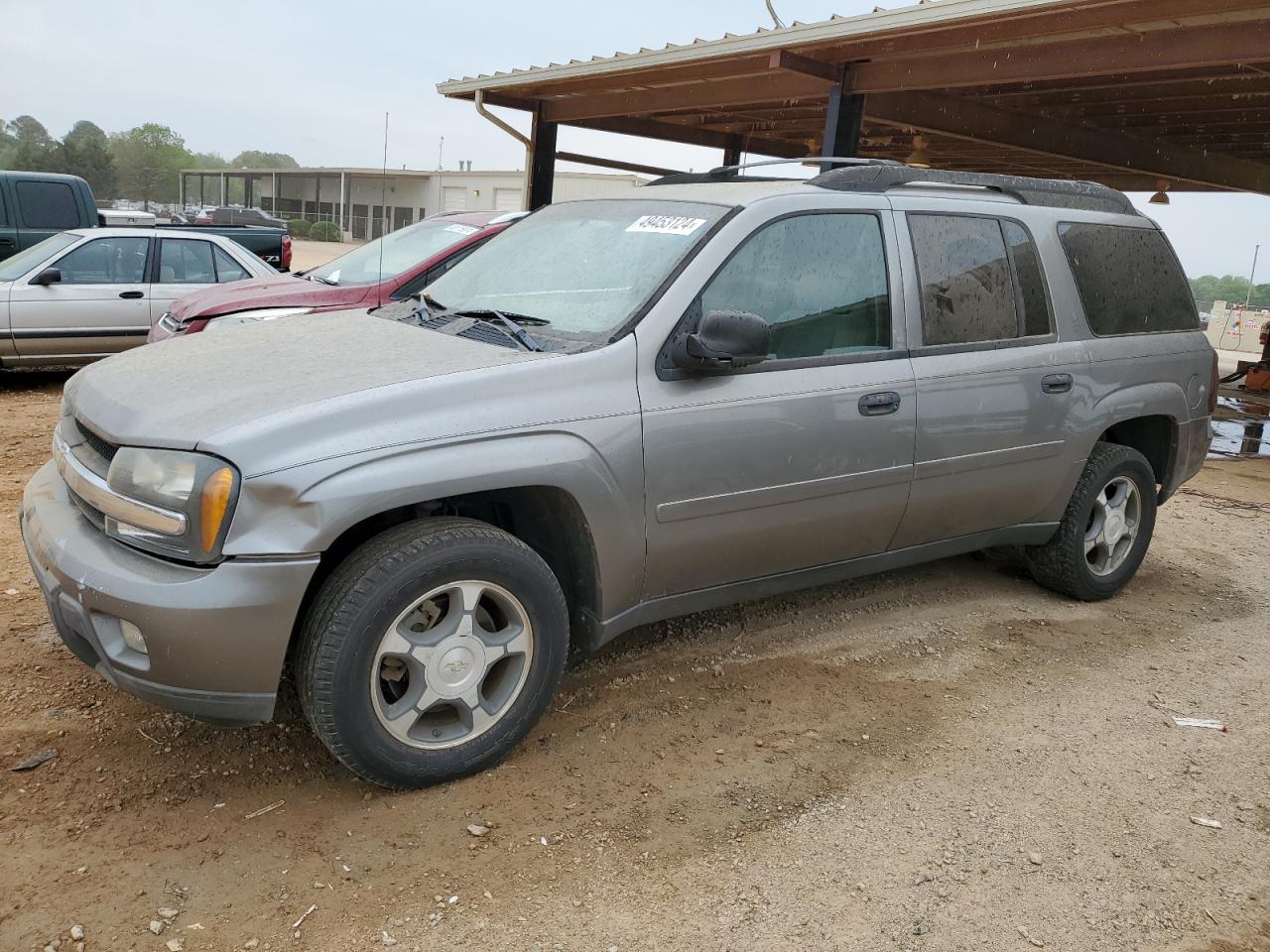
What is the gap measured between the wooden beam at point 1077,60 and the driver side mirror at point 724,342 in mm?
5270

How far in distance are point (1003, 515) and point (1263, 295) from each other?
127 ft

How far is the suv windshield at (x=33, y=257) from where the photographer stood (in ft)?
30.2

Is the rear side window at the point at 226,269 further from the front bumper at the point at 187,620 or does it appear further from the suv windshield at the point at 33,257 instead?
the front bumper at the point at 187,620

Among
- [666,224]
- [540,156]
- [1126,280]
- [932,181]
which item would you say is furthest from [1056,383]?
[540,156]

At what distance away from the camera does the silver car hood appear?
2.80 metres

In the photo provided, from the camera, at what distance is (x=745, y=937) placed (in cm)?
254

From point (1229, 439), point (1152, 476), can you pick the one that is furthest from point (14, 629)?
point (1229, 439)

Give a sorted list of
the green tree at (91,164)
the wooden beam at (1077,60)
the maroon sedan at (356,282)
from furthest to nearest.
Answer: the green tree at (91,164)
the maroon sedan at (356,282)
the wooden beam at (1077,60)

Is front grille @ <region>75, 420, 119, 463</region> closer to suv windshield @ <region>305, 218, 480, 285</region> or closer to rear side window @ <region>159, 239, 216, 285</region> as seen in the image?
suv windshield @ <region>305, 218, 480, 285</region>

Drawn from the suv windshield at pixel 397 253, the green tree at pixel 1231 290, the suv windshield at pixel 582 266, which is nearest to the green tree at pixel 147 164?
the green tree at pixel 1231 290

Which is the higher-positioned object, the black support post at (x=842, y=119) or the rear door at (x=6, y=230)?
the black support post at (x=842, y=119)

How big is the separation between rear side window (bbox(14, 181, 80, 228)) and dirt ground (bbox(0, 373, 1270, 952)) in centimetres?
866

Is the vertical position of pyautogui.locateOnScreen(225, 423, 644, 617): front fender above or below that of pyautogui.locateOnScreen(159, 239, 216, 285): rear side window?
below

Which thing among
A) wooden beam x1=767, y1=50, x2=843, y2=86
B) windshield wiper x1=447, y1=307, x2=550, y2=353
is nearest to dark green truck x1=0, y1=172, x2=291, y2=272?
wooden beam x1=767, y1=50, x2=843, y2=86
